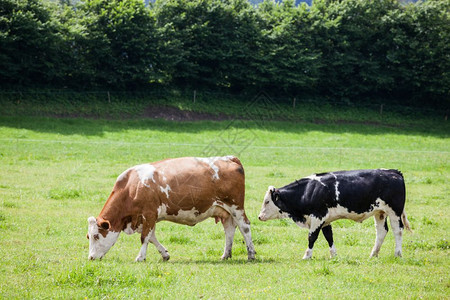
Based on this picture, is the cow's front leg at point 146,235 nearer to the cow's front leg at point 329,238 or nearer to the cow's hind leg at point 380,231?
the cow's front leg at point 329,238

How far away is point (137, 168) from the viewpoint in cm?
1158

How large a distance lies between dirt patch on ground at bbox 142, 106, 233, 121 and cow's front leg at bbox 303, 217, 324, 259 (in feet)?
110

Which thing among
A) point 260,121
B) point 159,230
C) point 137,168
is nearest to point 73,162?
point 159,230

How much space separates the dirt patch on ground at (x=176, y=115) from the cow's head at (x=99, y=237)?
33552 millimetres

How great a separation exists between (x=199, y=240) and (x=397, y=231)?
5142mm

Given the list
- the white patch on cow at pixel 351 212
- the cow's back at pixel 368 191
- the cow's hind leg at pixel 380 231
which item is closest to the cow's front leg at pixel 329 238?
the white patch on cow at pixel 351 212

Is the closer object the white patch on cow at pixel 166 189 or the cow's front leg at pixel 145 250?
the cow's front leg at pixel 145 250

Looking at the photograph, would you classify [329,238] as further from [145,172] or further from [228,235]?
[145,172]

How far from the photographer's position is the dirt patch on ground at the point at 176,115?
146ft

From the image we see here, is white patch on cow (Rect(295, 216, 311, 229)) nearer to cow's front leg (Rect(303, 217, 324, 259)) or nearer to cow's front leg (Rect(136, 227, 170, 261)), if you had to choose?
cow's front leg (Rect(303, 217, 324, 259))

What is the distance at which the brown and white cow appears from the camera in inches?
435

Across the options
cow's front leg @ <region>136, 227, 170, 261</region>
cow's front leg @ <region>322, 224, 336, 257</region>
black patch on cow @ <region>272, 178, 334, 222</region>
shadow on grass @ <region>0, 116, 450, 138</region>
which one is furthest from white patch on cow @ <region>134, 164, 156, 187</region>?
shadow on grass @ <region>0, 116, 450, 138</region>

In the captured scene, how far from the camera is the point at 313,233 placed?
38.1 feet

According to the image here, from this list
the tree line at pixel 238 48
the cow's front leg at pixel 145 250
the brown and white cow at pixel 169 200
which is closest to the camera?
the cow's front leg at pixel 145 250
